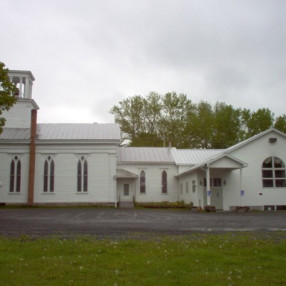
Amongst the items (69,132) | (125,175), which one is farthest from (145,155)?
(69,132)

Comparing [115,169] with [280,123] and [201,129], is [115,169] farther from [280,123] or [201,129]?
[280,123]

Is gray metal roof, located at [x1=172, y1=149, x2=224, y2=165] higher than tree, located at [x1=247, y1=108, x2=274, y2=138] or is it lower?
lower

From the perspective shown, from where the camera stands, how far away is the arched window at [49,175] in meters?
36.4

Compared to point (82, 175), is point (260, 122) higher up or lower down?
higher up

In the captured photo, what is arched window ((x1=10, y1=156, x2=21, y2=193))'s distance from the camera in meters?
36.2

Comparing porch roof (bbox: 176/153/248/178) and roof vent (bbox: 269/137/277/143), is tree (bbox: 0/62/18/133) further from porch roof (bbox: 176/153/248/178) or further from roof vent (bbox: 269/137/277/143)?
roof vent (bbox: 269/137/277/143)

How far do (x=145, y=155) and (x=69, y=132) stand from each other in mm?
8440

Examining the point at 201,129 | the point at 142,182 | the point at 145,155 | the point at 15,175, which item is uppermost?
the point at 201,129

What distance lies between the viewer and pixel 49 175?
1437 inches

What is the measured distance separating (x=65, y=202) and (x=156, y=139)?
26.6 metres

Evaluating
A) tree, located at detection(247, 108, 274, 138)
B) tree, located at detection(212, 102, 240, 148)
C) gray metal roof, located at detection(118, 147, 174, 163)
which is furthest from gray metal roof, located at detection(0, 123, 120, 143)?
tree, located at detection(247, 108, 274, 138)

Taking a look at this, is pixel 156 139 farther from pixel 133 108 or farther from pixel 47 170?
pixel 47 170

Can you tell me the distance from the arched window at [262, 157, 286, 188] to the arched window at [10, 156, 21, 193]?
73.3ft

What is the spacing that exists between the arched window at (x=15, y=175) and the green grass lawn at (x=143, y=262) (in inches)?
1040
